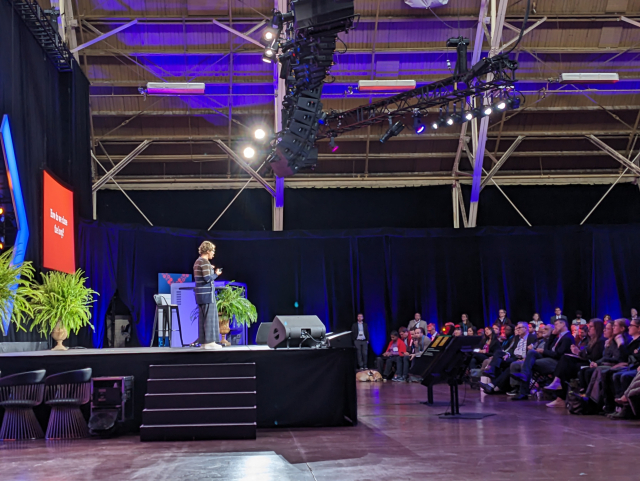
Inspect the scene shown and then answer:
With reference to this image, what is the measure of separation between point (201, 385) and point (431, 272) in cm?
959

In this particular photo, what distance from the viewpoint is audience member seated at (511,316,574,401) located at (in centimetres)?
789

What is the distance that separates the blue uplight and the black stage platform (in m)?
2.17

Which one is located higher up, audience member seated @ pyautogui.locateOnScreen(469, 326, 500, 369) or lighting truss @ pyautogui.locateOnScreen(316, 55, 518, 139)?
lighting truss @ pyautogui.locateOnScreen(316, 55, 518, 139)

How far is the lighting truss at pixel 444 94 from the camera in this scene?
9.77 meters

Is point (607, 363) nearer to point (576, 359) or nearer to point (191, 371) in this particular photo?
point (576, 359)

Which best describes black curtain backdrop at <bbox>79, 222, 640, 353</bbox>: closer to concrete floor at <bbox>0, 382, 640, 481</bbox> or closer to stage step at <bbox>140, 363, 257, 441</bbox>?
concrete floor at <bbox>0, 382, 640, 481</bbox>

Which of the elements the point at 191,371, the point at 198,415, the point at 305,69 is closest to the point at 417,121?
the point at 305,69

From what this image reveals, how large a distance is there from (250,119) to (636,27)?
8589 millimetres

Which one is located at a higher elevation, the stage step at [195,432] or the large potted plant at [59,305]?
the large potted plant at [59,305]

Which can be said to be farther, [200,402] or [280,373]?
[280,373]

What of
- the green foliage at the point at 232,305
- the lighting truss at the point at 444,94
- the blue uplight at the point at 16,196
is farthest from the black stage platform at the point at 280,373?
the lighting truss at the point at 444,94

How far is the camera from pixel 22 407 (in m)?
5.59

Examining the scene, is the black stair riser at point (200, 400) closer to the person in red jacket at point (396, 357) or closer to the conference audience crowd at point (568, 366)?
the conference audience crowd at point (568, 366)

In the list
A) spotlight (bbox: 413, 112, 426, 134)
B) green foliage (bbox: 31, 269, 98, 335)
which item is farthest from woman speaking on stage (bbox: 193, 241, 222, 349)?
spotlight (bbox: 413, 112, 426, 134)
